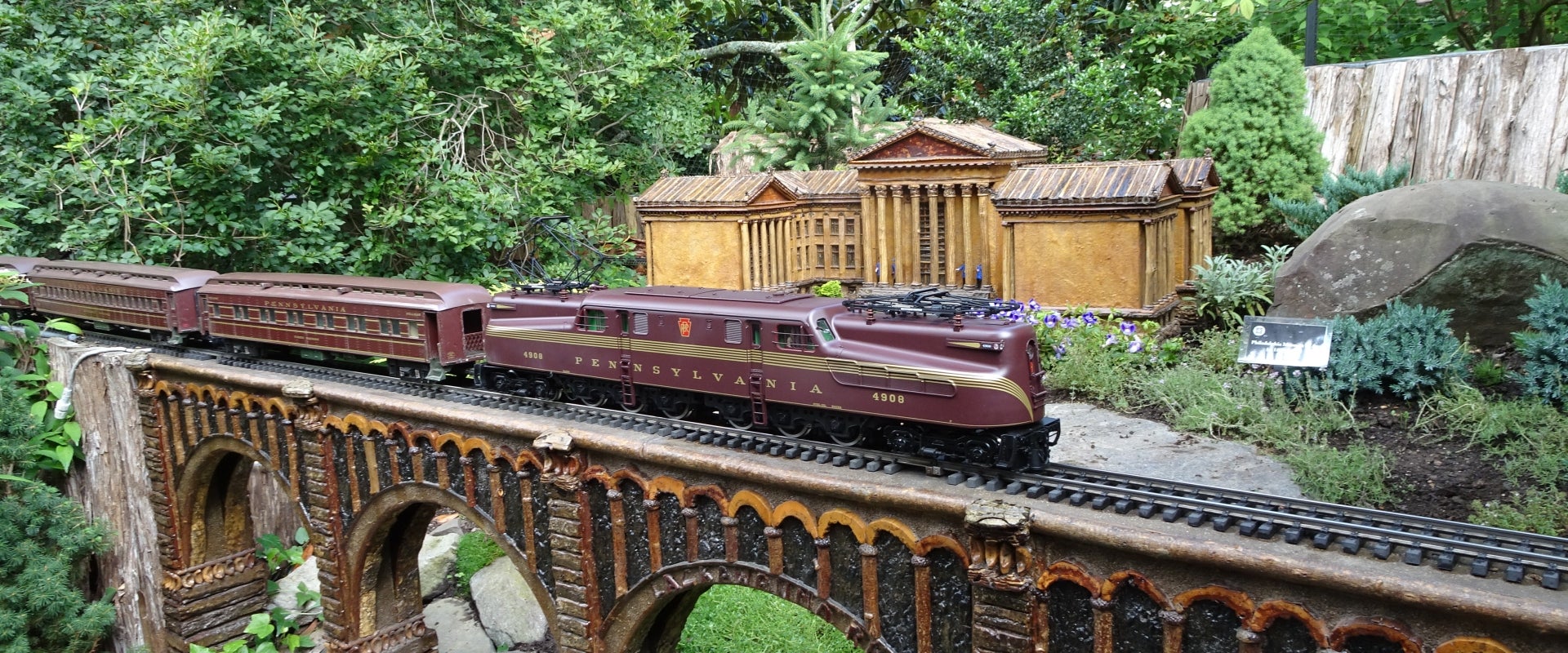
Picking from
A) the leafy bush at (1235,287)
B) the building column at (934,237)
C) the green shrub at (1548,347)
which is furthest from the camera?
the building column at (934,237)

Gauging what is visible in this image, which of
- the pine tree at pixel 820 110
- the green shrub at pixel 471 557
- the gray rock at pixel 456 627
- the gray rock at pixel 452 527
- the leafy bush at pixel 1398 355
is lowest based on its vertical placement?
the gray rock at pixel 456 627

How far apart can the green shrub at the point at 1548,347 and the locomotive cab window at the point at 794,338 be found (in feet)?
23.3

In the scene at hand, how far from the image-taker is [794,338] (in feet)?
31.0

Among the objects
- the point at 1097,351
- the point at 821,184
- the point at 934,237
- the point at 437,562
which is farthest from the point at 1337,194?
the point at 437,562

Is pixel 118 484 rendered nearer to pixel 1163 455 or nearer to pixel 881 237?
pixel 881 237

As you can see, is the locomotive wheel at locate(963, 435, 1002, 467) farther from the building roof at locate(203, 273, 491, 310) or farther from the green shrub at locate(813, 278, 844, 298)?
the green shrub at locate(813, 278, 844, 298)

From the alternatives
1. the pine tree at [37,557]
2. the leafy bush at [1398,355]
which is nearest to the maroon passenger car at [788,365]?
the leafy bush at [1398,355]

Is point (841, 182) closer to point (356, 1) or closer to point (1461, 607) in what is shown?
point (356, 1)

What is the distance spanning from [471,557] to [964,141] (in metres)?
11.3

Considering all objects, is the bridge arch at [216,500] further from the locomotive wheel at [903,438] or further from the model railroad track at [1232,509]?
the locomotive wheel at [903,438]

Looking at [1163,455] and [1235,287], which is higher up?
[1235,287]

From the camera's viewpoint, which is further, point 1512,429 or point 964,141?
point 964,141

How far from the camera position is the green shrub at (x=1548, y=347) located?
9.44 metres

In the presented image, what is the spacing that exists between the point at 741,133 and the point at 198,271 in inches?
428
